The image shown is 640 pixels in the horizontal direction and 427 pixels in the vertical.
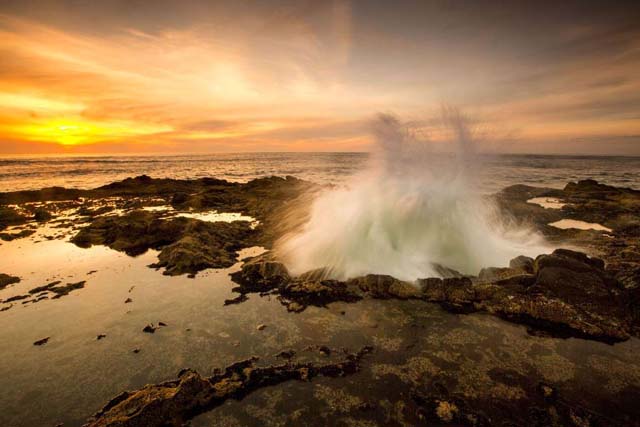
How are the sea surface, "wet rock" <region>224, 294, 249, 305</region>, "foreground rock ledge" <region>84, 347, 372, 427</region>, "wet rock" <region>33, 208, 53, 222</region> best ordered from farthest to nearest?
1. the sea surface
2. "wet rock" <region>33, 208, 53, 222</region>
3. "wet rock" <region>224, 294, 249, 305</region>
4. "foreground rock ledge" <region>84, 347, 372, 427</region>

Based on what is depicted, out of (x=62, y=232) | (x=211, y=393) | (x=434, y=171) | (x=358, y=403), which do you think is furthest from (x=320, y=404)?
(x=62, y=232)

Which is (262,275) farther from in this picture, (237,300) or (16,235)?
(16,235)

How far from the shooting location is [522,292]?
6688mm

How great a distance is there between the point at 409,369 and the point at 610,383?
2862 mm

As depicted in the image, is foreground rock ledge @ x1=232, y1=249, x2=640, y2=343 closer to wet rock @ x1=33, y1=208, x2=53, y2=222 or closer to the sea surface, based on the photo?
the sea surface

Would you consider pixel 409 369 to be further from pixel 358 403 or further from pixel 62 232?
pixel 62 232

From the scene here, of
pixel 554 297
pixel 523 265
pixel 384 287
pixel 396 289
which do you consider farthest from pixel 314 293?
pixel 523 265

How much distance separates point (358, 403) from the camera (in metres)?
4.12

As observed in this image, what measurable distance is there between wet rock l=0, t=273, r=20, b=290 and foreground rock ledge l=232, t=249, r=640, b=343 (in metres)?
5.71

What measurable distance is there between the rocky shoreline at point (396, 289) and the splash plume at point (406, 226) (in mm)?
886

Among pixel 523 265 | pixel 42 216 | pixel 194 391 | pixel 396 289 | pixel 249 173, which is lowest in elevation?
pixel 249 173

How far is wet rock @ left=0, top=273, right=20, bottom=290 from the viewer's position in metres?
7.69

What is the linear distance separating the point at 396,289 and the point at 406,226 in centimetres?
302

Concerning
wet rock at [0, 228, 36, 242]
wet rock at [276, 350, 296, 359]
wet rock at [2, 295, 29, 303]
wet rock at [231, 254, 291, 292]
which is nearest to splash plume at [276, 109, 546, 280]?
wet rock at [231, 254, 291, 292]
